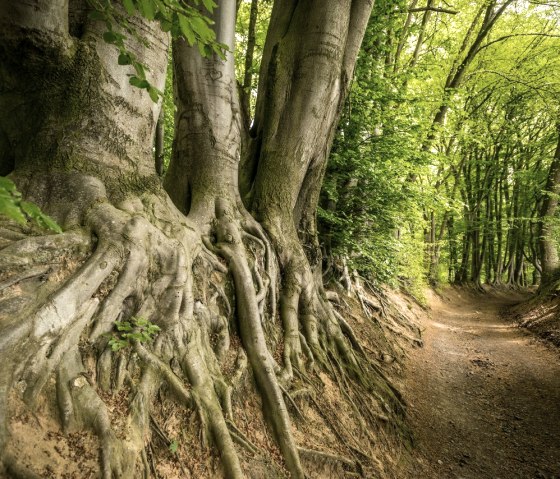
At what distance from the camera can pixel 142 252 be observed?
8.84 feet

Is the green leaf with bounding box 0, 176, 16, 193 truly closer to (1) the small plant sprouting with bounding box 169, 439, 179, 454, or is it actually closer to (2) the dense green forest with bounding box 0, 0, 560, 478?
(2) the dense green forest with bounding box 0, 0, 560, 478

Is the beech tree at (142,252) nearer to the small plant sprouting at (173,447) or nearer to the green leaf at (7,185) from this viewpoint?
the small plant sprouting at (173,447)

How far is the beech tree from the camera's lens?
2.06m

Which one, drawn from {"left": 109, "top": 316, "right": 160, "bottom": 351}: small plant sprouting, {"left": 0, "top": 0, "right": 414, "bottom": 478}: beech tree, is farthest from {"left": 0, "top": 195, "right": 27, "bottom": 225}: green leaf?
{"left": 109, "top": 316, "right": 160, "bottom": 351}: small plant sprouting

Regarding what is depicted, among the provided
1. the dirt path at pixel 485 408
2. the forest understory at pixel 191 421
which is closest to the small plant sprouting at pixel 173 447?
the forest understory at pixel 191 421

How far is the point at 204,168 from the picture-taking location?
14.0 ft

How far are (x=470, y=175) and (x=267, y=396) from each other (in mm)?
24684

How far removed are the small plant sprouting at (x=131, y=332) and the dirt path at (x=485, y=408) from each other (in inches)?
126

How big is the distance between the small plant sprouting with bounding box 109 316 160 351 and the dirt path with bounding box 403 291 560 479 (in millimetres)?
3194

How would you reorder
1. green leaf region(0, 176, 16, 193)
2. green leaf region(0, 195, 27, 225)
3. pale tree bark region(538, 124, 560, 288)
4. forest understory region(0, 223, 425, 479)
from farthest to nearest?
pale tree bark region(538, 124, 560, 288), forest understory region(0, 223, 425, 479), green leaf region(0, 176, 16, 193), green leaf region(0, 195, 27, 225)

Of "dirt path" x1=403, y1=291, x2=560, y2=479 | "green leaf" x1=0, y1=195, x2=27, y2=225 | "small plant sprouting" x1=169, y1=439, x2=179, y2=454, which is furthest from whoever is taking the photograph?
"dirt path" x1=403, y1=291, x2=560, y2=479

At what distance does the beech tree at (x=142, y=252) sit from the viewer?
206cm

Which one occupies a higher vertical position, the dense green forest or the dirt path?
the dense green forest

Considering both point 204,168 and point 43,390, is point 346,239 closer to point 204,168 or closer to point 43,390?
point 204,168
